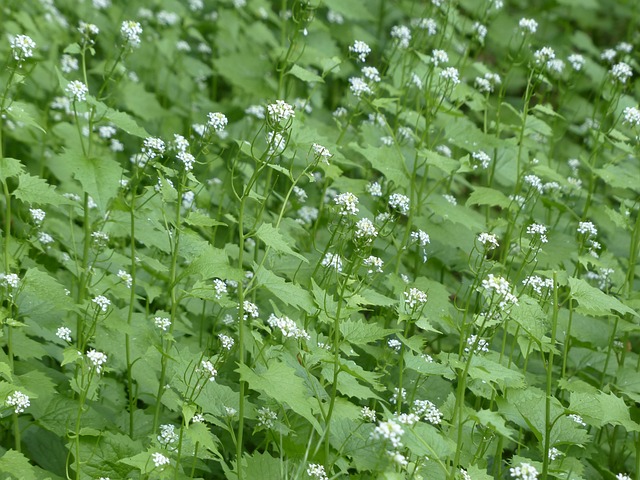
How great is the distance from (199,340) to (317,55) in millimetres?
2277

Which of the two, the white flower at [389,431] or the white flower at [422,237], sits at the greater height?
the white flower at [422,237]

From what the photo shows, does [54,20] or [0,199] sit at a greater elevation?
[54,20]

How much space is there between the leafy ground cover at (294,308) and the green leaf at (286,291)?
0.01 m

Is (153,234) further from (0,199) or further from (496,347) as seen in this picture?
(496,347)

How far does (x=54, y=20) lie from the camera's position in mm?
6941

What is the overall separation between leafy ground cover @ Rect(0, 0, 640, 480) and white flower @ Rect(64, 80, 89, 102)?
0.04 ft

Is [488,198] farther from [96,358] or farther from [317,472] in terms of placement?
[96,358]

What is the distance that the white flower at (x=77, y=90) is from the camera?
361 centimetres

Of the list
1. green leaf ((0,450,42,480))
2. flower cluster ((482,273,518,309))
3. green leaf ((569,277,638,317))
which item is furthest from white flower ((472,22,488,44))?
green leaf ((0,450,42,480))

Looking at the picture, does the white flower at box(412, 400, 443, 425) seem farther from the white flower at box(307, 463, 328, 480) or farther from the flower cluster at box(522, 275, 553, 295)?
the flower cluster at box(522, 275, 553, 295)

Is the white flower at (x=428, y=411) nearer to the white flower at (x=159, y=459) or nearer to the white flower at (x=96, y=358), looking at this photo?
the white flower at (x=159, y=459)

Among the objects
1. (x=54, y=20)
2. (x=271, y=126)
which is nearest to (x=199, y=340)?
(x=271, y=126)

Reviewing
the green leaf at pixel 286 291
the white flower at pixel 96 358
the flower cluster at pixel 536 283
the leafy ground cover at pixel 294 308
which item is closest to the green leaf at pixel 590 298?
the leafy ground cover at pixel 294 308

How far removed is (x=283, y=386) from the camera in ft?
10.3
